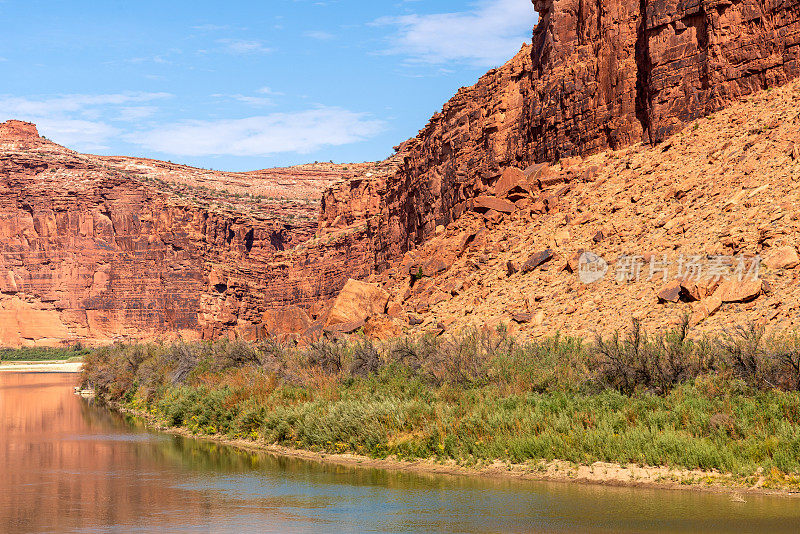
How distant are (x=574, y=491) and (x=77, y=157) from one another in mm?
159848

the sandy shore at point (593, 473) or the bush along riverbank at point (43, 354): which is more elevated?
the sandy shore at point (593, 473)

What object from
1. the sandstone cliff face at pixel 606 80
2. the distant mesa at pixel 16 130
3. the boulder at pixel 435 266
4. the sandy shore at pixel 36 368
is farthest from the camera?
the distant mesa at pixel 16 130

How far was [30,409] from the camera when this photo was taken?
1699 inches

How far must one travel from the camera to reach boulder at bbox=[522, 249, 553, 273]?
34.7 meters

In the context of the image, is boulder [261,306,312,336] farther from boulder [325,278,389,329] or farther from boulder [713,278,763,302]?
boulder [713,278,763,302]

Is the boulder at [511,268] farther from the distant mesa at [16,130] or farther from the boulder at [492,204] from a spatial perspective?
the distant mesa at [16,130]

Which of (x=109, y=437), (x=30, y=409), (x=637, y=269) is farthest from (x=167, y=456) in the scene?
(x=30, y=409)

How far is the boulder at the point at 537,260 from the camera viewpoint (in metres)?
34.7

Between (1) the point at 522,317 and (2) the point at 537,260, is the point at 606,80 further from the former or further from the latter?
(1) the point at 522,317

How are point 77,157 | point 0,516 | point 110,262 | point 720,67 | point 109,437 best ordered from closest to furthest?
point 0,516, point 109,437, point 720,67, point 110,262, point 77,157

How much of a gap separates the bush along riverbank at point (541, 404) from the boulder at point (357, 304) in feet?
26.1

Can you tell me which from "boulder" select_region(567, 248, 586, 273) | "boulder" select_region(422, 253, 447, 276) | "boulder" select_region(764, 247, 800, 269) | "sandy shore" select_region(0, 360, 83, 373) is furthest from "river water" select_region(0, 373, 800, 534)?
"sandy shore" select_region(0, 360, 83, 373)

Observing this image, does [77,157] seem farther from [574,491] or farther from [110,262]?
[574,491]

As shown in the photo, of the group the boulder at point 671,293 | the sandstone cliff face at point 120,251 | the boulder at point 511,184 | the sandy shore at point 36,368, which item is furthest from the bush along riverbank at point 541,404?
the sandstone cliff face at point 120,251
